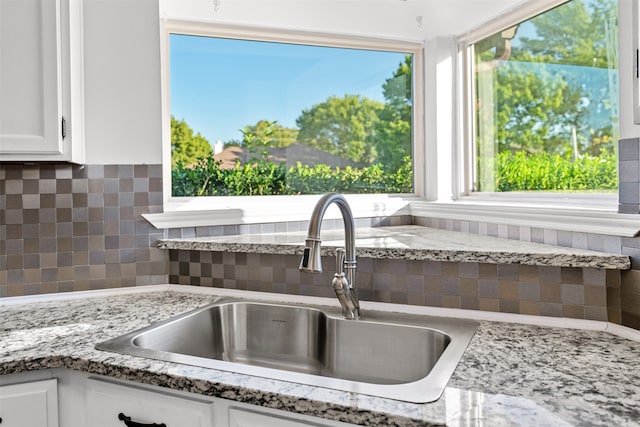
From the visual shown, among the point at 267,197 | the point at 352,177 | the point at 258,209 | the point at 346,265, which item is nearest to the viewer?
the point at 346,265

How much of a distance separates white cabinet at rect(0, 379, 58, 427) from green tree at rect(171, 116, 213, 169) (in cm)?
101

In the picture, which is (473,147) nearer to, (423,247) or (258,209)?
(423,247)

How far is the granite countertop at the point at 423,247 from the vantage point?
119cm

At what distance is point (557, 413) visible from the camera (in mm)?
757

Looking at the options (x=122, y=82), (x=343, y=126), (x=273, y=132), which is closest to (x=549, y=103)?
(x=343, y=126)

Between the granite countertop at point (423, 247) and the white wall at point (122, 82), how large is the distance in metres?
0.39

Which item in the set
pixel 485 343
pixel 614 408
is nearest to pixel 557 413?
pixel 614 408

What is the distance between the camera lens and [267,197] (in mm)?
1983

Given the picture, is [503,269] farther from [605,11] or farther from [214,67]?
[214,67]

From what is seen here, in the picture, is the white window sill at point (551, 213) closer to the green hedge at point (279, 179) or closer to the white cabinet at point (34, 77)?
the green hedge at point (279, 179)

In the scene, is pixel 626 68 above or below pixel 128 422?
above

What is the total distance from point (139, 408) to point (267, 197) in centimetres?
111

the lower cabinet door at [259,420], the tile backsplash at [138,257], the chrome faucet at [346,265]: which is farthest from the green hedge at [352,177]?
the lower cabinet door at [259,420]

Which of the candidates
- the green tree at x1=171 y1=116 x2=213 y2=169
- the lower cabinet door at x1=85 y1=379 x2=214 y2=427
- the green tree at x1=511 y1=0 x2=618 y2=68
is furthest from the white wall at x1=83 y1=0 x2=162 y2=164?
the green tree at x1=511 y1=0 x2=618 y2=68
